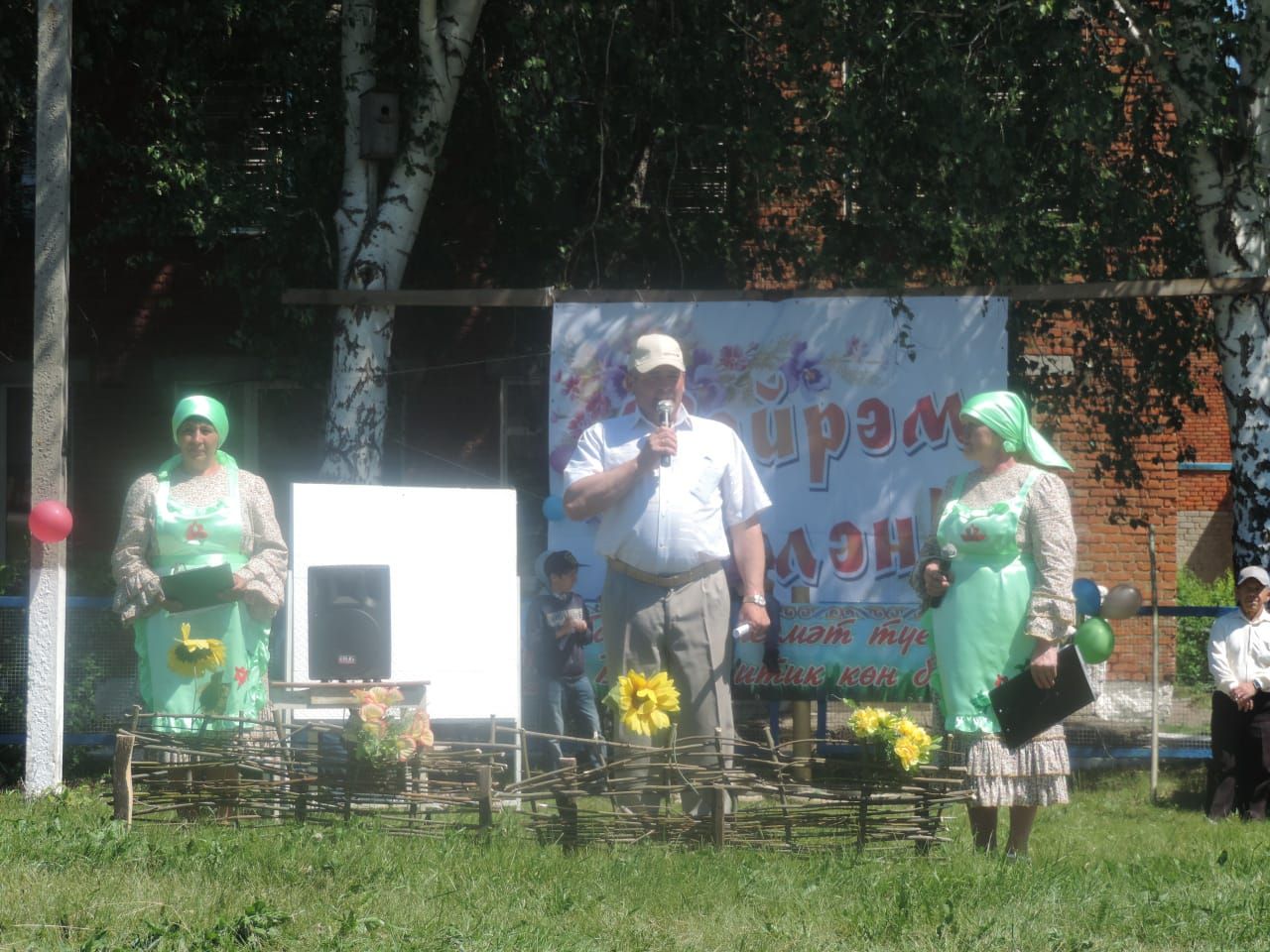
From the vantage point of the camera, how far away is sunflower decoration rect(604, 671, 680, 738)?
6328 millimetres

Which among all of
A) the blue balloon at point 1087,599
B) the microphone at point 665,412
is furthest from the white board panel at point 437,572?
the blue balloon at point 1087,599

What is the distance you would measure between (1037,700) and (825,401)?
314 centimetres

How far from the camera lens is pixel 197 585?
746 centimetres

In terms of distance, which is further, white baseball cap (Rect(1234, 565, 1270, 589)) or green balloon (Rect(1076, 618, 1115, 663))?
white baseball cap (Rect(1234, 565, 1270, 589))

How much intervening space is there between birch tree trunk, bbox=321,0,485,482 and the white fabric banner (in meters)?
1.22

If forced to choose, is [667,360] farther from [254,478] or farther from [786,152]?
[786,152]

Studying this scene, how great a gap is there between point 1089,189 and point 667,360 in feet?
13.7

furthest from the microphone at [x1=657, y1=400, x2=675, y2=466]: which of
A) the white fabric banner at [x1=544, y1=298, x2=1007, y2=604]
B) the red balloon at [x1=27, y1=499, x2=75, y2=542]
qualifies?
the red balloon at [x1=27, y1=499, x2=75, y2=542]

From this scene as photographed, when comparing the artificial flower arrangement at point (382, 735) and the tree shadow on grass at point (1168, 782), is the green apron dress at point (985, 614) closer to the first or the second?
the artificial flower arrangement at point (382, 735)

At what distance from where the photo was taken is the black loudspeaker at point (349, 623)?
798cm

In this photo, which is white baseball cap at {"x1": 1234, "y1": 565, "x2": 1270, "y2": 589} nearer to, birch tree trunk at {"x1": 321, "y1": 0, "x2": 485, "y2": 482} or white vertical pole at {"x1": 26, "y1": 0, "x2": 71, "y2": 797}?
birch tree trunk at {"x1": 321, "y1": 0, "x2": 485, "y2": 482}

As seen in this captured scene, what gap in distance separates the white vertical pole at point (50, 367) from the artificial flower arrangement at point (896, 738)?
4486 millimetres

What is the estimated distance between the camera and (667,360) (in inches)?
266

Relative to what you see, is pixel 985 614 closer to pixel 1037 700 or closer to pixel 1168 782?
pixel 1037 700
